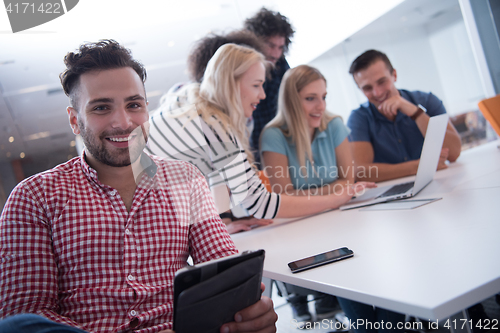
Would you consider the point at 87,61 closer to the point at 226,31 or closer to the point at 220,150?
the point at 220,150

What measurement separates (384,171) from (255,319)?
1.61 m

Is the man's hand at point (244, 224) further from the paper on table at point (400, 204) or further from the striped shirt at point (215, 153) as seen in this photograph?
the paper on table at point (400, 204)

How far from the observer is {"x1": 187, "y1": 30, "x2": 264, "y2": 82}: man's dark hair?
7.08 feet

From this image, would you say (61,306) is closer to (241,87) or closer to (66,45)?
(241,87)

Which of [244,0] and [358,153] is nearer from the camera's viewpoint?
[358,153]

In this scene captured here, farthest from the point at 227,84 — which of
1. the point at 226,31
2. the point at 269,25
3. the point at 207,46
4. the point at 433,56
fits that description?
the point at 433,56

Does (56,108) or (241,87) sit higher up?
(56,108)

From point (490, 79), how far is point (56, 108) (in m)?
3.88

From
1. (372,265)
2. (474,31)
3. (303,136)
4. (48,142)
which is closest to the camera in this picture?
(372,265)

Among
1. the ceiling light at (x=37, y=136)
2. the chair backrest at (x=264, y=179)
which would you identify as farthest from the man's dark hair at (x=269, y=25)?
the ceiling light at (x=37, y=136)

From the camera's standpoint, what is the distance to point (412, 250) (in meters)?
0.78

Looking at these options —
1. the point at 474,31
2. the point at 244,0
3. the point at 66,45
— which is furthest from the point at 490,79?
the point at 66,45

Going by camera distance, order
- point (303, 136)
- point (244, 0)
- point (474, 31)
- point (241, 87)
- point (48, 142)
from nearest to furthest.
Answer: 1. point (241, 87)
2. point (303, 136)
3. point (474, 31)
4. point (48, 142)
5. point (244, 0)

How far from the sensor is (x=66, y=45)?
307 cm
